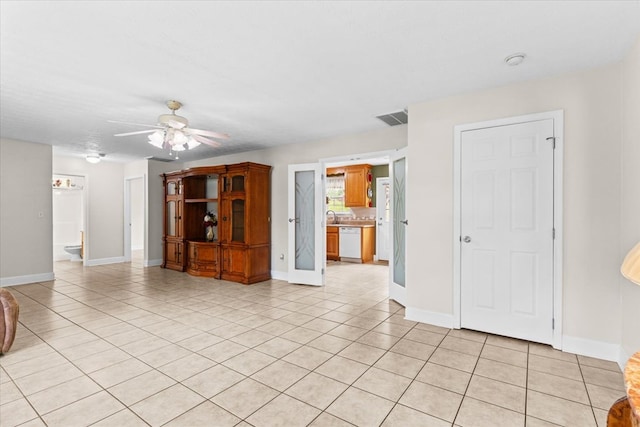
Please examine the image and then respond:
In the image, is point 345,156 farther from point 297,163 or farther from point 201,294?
point 201,294

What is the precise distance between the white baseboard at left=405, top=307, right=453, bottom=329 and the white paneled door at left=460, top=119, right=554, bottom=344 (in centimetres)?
17

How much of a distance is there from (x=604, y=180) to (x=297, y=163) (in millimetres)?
4212

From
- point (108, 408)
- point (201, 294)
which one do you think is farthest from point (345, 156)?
point (108, 408)

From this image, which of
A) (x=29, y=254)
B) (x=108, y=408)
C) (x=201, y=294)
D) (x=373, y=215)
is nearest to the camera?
(x=108, y=408)

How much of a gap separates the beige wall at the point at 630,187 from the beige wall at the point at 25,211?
8099mm

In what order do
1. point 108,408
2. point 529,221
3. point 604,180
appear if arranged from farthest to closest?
point 529,221 < point 604,180 < point 108,408

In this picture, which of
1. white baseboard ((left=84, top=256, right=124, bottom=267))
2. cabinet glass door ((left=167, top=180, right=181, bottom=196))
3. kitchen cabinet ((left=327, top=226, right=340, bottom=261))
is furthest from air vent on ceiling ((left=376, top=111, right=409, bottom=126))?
white baseboard ((left=84, top=256, right=124, bottom=267))

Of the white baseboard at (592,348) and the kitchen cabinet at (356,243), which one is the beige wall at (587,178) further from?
the kitchen cabinet at (356,243)

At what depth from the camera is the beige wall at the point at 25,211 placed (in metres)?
5.33

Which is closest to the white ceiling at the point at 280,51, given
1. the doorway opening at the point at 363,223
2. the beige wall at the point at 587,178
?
the beige wall at the point at 587,178

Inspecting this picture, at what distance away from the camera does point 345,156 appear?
5121 millimetres

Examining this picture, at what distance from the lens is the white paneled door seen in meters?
2.94

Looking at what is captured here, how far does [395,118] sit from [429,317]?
2.55m

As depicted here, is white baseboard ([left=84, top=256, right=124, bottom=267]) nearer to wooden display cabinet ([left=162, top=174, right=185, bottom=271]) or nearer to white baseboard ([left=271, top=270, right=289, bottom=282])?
wooden display cabinet ([left=162, top=174, right=185, bottom=271])
